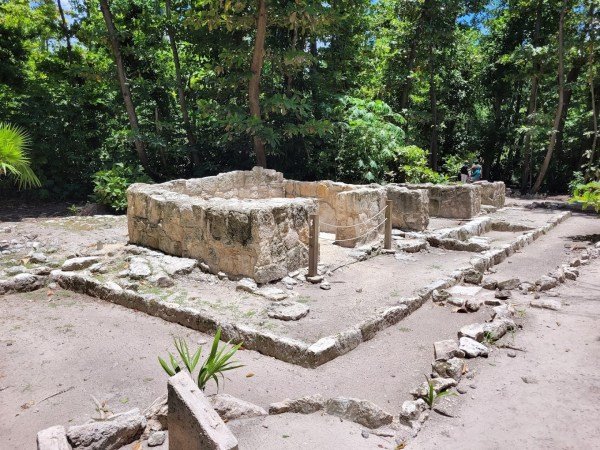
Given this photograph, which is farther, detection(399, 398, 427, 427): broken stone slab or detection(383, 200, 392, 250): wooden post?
detection(383, 200, 392, 250): wooden post

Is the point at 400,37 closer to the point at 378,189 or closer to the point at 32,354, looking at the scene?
the point at 378,189

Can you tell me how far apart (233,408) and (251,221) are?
304cm

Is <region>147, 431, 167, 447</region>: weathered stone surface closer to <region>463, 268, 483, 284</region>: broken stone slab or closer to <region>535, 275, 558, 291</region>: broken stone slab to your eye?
<region>463, 268, 483, 284</region>: broken stone slab

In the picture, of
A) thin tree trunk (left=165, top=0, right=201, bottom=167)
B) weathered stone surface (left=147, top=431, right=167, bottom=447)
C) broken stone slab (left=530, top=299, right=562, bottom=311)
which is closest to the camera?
weathered stone surface (left=147, top=431, right=167, bottom=447)

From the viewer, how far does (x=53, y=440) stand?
269 cm

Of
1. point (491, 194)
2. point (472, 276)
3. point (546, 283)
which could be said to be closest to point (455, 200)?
point (491, 194)

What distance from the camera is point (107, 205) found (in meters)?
12.2

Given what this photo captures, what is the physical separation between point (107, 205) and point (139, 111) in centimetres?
500

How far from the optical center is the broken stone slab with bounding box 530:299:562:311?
560 cm

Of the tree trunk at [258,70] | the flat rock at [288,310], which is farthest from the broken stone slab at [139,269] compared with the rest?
the tree trunk at [258,70]

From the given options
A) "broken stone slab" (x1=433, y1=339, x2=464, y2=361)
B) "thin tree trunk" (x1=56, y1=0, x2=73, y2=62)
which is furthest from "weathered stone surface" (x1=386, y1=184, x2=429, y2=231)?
"thin tree trunk" (x1=56, y1=0, x2=73, y2=62)

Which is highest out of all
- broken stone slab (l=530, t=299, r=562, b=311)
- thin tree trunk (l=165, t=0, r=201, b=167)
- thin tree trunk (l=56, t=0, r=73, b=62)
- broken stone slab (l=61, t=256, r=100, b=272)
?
thin tree trunk (l=56, t=0, r=73, b=62)

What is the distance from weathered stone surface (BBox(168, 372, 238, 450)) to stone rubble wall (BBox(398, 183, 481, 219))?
9925 millimetres

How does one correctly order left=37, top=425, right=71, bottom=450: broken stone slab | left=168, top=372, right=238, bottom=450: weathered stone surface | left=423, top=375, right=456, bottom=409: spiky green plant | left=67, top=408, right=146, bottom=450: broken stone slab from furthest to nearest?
left=423, top=375, right=456, bottom=409: spiky green plant → left=67, top=408, right=146, bottom=450: broken stone slab → left=37, top=425, right=71, bottom=450: broken stone slab → left=168, top=372, right=238, bottom=450: weathered stone surface
